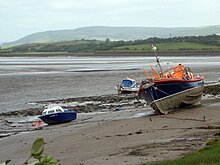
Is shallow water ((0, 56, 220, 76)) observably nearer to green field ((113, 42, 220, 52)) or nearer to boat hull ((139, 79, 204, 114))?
green field ((113, 42, 220, 52))

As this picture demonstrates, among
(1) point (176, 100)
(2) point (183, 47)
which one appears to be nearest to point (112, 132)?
(1) point (176, 100)

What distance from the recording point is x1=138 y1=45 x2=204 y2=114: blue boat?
2775cm

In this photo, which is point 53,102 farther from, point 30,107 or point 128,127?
point 128,127

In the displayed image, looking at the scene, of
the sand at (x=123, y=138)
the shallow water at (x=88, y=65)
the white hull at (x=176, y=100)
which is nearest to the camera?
the sand at (x=123, y=138)

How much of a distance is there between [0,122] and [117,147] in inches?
570

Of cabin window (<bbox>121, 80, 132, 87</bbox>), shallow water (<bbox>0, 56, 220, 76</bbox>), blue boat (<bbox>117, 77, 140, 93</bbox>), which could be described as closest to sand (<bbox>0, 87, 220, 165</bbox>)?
blue boat (<bbox>117, 77, 140, 93</bbox>)

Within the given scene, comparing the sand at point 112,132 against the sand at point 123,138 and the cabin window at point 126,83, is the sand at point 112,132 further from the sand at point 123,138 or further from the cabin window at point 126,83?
the cabin window at point 126,83

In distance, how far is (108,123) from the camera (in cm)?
2605

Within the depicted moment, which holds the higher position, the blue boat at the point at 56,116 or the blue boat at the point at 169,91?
the blue boat at the point at 169,91

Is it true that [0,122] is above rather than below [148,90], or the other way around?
below

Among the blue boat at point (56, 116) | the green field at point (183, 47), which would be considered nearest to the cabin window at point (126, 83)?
the blue boat at point (56, 116)

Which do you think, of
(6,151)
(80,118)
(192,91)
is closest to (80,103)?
(80,118)

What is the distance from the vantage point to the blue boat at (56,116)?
94.5 ft

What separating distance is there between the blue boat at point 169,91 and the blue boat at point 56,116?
13.8ft
